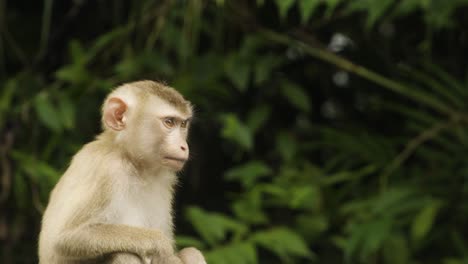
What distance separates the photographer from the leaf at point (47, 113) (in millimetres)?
6883

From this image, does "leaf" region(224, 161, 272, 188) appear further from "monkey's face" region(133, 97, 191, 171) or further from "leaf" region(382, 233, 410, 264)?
"monkey's face" region(133, 97, 191, 171)

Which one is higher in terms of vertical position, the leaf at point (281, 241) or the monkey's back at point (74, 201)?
the leaf at point (281, 241)

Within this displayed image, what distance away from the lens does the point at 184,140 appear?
15.3 feet

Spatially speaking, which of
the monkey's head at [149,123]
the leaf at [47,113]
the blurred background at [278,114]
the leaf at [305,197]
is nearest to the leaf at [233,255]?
the blurred background at [278,114]

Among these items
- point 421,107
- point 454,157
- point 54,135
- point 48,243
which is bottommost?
point 48,243

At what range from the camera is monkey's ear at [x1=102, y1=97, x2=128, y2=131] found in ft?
15.2

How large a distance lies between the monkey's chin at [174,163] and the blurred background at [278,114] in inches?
89.3

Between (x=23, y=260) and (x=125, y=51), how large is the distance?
1809 mm

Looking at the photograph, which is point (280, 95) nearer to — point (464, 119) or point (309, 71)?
point (309, 71)

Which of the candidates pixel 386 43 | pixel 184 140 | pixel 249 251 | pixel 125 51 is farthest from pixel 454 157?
pixel 184 140

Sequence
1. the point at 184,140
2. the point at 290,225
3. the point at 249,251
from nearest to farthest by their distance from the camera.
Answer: the point at 184,140 < the point at 249,251 < the point at 290,225

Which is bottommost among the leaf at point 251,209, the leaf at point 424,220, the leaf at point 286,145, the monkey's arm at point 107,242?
the monkey's arm at point 107,242

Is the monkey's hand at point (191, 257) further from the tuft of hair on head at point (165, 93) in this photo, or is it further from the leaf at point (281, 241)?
the leaf at point (281, 241)

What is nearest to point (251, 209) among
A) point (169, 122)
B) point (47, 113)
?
point (47, 113)
